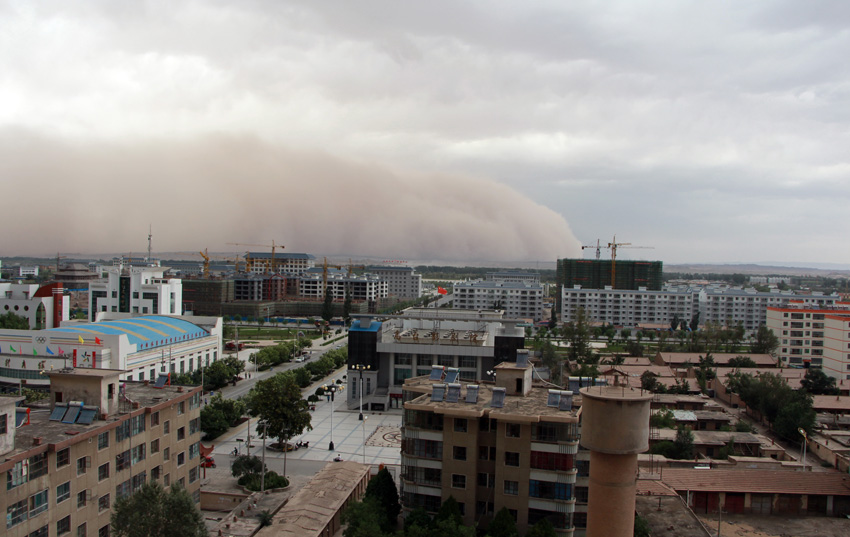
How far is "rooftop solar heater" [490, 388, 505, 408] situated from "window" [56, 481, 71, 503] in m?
8.08

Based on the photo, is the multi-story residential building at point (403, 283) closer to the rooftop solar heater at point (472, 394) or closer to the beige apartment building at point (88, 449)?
the beige apartment building at point (88, 449)

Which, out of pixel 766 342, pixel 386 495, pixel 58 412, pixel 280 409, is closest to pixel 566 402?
pixel 386 495

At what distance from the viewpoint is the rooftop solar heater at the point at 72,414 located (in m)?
11.9

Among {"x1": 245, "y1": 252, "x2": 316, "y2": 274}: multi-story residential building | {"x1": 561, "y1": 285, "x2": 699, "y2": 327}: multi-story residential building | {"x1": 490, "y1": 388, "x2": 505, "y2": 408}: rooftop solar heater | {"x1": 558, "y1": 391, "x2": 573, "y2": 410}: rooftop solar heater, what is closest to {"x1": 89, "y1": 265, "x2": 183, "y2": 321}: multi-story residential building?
{"x1": 490, "y1": 388, "x2": 505, "y2": 408}: rooftop solar heater

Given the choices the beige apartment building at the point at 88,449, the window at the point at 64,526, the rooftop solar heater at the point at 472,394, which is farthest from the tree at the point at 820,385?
the window at the point at 64,526

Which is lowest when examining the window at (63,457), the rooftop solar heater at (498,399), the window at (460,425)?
the window at (63,457)

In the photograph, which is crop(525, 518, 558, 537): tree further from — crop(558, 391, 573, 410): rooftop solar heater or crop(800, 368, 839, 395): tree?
crop(800, 368, 839, 395): tree

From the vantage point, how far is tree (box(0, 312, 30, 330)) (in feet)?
121

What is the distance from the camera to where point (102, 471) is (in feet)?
38.7

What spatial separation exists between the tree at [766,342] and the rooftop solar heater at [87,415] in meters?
39.2

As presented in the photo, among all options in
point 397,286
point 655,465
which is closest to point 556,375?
point 655,465

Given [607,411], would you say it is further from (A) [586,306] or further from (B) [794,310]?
(A) [586,306]

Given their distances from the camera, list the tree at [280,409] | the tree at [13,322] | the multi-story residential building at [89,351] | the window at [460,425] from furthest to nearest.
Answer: the tree at [13,322] < the multi-story residential building at [89,351] < the tree at [280,409] < the window at [460,425]

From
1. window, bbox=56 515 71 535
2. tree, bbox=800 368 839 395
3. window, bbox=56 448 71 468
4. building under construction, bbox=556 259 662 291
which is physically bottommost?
tree, bbox=800 368 839 395
